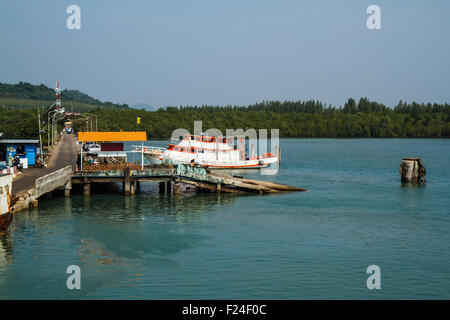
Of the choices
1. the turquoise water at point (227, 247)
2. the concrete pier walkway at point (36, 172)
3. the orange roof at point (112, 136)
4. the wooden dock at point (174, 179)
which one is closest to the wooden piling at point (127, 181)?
the wooden dock at point (174, 179)

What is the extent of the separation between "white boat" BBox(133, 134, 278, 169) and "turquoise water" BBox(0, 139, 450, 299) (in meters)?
22.3

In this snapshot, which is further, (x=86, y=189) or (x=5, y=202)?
(x=86, y=189)

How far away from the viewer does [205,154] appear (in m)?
75.1

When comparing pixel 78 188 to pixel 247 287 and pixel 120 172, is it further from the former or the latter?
pixel 247 287

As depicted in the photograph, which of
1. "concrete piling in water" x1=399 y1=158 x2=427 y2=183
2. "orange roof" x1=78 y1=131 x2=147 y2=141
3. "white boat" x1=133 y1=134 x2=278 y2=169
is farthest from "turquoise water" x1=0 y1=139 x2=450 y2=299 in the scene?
"white boat" x1=133 y1=134 x2=278 y2=169

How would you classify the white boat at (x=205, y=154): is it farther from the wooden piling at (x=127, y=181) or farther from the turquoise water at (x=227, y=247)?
the wooden piling at (x=127, y=181)

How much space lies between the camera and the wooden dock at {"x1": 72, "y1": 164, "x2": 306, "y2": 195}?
149 feet

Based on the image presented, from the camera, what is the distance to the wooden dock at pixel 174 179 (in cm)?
4528

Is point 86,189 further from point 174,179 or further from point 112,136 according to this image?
point 174,179

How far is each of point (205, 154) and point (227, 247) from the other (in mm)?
45304

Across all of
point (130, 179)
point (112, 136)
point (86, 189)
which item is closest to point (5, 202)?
point (86, 189)

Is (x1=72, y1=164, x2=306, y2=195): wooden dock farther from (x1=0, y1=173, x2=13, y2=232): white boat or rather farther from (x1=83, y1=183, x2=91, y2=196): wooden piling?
(x1=0, y1=173, x2=13, y2=232): white boat

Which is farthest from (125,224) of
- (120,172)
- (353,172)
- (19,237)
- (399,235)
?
(353,172)

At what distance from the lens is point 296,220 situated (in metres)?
38.4
